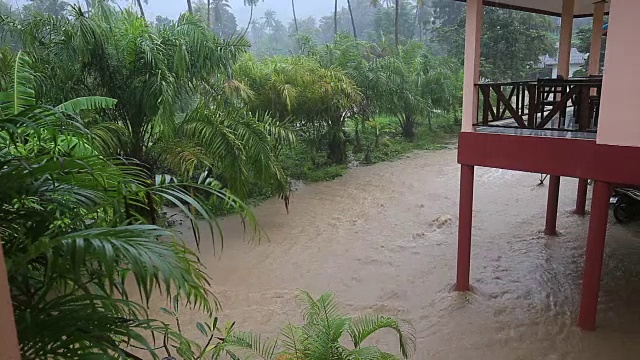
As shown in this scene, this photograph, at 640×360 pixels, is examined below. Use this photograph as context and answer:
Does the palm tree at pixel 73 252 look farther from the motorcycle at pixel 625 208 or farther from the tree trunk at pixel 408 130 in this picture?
the tree trunk at pixel 408 130

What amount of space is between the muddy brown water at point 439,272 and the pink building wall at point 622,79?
2.02m

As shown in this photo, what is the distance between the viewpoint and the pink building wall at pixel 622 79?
394cm

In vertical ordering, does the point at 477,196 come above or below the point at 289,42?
below

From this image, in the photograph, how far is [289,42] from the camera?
32.2 metres

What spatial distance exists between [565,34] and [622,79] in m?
4.00

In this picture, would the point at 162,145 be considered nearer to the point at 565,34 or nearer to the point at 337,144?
the point at 565,34

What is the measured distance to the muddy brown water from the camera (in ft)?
15.7

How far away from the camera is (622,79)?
4.06 metres

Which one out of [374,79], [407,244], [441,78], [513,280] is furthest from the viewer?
[441,78]

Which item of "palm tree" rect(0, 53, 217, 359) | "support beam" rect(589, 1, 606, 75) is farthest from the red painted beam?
"support beam" rect(589, 1, 606, 75)

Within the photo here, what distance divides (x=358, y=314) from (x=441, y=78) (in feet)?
40.7

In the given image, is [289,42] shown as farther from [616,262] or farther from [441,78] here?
[616,262]

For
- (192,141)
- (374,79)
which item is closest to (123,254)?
(192,141)

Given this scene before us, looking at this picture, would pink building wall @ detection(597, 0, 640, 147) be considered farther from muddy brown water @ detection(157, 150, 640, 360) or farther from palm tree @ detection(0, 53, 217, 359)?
palm tree @ detection(0, 53, 217, 359)
